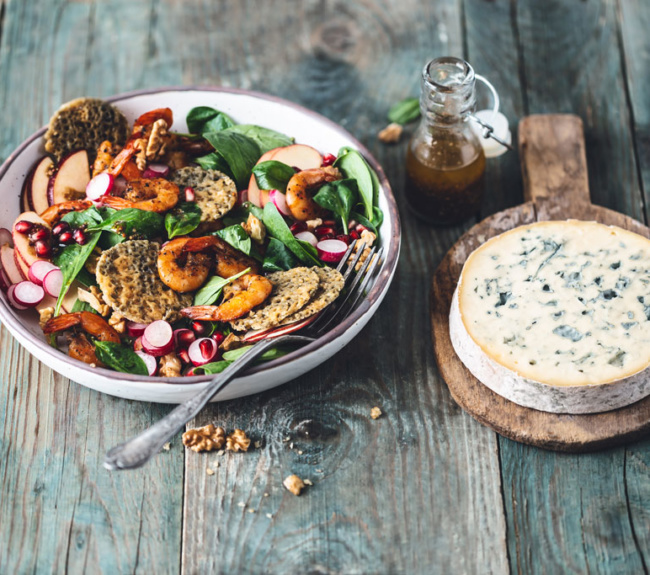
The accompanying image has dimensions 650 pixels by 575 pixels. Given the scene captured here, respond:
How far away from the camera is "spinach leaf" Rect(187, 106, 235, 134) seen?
3.46 meters

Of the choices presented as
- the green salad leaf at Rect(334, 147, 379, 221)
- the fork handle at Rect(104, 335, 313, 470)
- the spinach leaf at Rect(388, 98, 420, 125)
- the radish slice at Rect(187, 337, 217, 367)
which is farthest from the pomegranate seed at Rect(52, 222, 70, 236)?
the spinach leaf at Rect(388, 98, 420, 125)

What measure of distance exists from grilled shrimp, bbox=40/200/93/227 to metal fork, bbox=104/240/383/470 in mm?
990

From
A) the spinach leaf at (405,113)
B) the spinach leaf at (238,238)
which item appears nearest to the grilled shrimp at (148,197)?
the spinach leaf at (238,238)

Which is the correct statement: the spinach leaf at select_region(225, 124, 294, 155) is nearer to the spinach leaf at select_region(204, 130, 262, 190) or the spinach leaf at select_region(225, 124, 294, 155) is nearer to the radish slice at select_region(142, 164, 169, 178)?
the spinach leaf at select_region(204, 130, 262, 190)

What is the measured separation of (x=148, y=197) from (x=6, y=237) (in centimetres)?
62

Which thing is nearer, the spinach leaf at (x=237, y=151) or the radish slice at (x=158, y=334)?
the radish slice at (x=158, y=334)

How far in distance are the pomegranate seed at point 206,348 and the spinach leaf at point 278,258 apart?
0.39 m

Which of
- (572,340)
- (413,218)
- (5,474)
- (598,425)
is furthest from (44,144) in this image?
(598,425)

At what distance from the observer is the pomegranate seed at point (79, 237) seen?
9.80 ft

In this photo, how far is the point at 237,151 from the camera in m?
3.30

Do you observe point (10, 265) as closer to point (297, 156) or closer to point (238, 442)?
point (238, 442)

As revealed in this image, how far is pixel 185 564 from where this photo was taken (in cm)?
263

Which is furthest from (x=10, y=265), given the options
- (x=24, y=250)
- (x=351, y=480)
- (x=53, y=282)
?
(x=351, y=480)

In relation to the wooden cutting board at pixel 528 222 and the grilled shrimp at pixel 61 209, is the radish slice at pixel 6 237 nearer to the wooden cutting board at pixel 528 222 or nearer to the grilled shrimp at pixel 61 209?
the grilled shrimp at pixel 61 209
